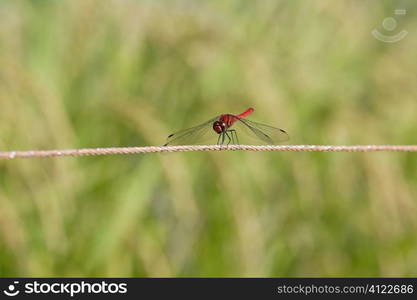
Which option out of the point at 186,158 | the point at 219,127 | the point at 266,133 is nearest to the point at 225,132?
the point at 219,127

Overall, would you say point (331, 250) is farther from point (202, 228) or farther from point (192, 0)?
point (192, 0)

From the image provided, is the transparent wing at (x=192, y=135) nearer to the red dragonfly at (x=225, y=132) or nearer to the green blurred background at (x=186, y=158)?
the red dragonfly at (x=225, y=132)

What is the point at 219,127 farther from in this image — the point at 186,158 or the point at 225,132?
the point at 186,158

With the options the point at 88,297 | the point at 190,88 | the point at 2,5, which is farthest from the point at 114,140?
the point at 2,5

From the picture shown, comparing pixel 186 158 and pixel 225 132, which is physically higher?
pixel 186 158

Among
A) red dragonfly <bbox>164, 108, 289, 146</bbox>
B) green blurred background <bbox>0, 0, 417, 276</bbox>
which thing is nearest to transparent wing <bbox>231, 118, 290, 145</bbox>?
red dragonfly <bbox>164, 108, 289, 146</bbox>

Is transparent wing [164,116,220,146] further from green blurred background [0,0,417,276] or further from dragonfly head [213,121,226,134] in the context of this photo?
green blurred background [0,0,417,276]
